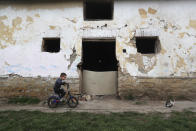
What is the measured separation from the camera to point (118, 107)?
4414 mm

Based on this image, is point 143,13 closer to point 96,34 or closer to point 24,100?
point 96,34

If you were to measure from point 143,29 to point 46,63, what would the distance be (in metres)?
4.63

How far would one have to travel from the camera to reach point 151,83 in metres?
5.19

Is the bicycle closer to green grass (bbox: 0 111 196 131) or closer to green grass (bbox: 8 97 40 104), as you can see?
green grass (bbox: 0 111 196 131)

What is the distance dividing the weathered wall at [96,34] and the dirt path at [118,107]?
3.93ft

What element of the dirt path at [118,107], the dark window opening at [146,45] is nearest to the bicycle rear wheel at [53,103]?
the dirt path at [118,107]

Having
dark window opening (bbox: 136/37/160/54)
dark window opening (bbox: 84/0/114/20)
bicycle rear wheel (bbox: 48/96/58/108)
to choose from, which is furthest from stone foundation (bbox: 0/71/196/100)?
dark window opening (bbox: 84/0/114/20)

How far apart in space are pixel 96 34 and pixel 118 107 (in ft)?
10.7

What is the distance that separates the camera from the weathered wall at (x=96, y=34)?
527cm

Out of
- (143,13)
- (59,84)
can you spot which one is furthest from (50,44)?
(143,13)

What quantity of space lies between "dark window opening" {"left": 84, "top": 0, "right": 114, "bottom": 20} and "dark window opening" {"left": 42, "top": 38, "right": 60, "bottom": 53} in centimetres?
188

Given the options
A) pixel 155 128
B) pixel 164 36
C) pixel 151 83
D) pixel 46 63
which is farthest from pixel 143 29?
pixel 46 63

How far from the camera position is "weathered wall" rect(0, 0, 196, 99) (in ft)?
17.3

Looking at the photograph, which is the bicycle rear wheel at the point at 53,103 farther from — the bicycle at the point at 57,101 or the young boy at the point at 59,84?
the young boy at the point at 59,84
